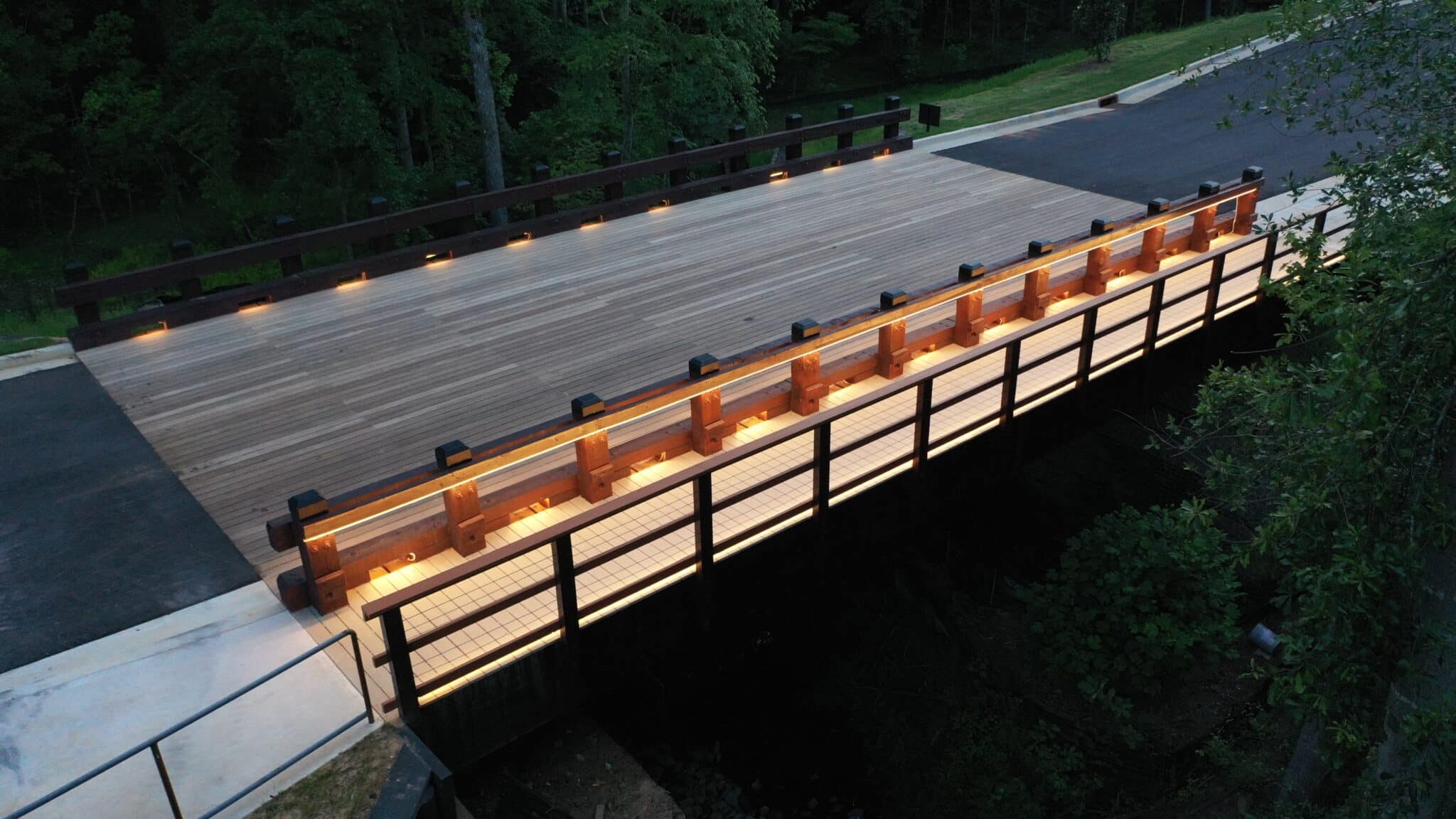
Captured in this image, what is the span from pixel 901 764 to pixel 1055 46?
3918cm

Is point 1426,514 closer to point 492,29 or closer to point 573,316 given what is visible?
point 573,316

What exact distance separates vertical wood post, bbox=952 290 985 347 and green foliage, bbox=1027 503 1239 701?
6.10 feet

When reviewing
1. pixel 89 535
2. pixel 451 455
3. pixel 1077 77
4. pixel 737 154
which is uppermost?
pixel 737 154

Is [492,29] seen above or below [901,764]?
above

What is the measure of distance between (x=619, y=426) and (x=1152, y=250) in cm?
549

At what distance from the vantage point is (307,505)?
551 centimetres

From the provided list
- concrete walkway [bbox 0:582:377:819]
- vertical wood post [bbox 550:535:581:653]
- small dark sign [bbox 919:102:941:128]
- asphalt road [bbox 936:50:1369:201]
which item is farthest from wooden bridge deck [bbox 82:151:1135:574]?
small dark sign [bbox 919:102:941:128]

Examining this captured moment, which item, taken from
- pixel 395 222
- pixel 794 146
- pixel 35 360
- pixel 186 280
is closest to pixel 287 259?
pixel 186 280

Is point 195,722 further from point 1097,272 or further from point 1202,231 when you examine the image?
point 1202,231

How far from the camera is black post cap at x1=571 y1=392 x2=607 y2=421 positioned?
6.45 metres

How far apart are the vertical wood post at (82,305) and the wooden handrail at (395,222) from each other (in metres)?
0.05

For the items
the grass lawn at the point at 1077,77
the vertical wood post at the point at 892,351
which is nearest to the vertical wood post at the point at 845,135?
the grass lawn at the point at 1077,77

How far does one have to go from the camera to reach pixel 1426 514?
15.3ft

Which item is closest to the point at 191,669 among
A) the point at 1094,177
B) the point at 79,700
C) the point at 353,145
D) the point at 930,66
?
the point at 79,700
